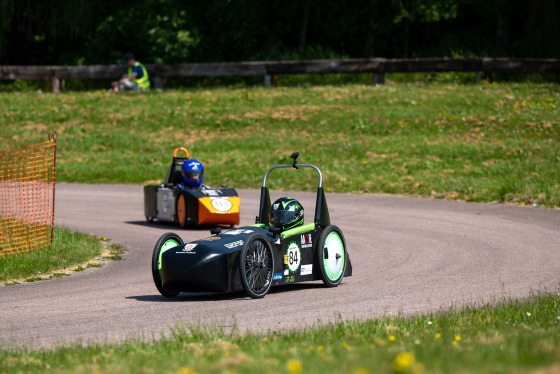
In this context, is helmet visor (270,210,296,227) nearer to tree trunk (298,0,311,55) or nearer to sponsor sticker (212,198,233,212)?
sponsor sticker (212,198,233,212)

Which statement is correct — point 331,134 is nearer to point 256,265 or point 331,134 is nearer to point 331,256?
point 331,256

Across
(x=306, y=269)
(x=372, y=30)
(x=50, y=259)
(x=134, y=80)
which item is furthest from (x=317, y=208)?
(x=372, y=30)

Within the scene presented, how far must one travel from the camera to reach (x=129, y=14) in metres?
37.9

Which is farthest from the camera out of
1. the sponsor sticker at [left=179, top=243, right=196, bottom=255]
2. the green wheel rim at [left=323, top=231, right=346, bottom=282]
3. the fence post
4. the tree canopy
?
the tree canopy

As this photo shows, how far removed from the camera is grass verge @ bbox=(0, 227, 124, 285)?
11078mm

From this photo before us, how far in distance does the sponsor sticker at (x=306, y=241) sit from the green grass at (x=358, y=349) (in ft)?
8.72

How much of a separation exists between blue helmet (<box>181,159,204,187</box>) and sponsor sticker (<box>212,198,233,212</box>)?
0.69 metres

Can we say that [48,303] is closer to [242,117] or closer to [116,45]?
[242,117]

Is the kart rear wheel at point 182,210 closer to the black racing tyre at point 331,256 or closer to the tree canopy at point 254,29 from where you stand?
the black racing tyre at point 331,256

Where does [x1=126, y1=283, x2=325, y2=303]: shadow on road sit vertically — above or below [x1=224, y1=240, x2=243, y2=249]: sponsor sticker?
below

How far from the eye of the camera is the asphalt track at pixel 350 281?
810 cm

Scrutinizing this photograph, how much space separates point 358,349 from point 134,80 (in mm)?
26467

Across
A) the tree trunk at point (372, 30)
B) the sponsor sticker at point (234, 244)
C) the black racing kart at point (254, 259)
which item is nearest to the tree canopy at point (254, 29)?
the tree trunk at point (372, 30)

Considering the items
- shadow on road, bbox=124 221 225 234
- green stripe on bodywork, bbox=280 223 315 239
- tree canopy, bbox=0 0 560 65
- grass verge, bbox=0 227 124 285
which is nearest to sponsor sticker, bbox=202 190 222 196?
shadow on road, bbox=124 221 225 234
